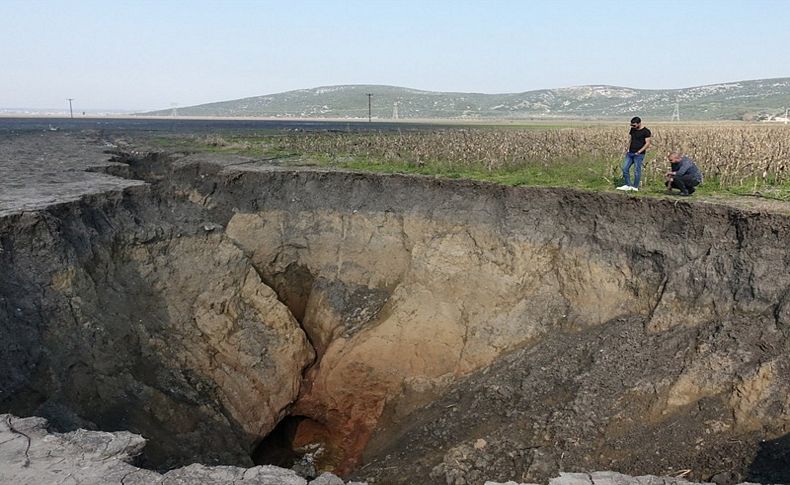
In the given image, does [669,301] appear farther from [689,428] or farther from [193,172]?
[193,172]

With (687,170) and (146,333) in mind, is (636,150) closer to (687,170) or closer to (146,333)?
(687,170)

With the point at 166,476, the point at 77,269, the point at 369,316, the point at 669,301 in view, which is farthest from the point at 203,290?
the point at 669,301

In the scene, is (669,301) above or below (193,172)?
below

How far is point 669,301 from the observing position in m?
9.30

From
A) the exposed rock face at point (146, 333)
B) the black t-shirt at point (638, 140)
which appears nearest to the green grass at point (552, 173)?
the black t-shirt at point (638, 140)

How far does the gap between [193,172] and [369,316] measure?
20.8ft

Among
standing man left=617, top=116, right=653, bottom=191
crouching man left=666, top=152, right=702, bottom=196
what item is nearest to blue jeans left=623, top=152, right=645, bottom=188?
standing man left=617, top=116, right=653, bottom=191

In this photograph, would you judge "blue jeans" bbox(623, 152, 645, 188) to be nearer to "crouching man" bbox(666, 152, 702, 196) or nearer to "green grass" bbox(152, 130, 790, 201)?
"green grass" bbox(152, 130, 790, 201)

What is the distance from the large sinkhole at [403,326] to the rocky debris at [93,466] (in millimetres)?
2361

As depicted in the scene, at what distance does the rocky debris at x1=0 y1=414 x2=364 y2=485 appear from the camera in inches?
185

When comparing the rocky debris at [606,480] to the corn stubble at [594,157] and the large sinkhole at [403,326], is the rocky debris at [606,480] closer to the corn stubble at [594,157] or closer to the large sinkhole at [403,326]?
the large sinkhole at [403,326]

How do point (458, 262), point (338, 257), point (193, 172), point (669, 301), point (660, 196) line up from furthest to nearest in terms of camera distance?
1. point (193, 172)
2. point (338, 257)
3. point (458, 262)
4. point (660, 196)
5. point (669, 301)

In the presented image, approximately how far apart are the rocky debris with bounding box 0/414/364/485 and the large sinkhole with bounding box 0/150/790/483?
2.36m

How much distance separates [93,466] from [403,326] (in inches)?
304
